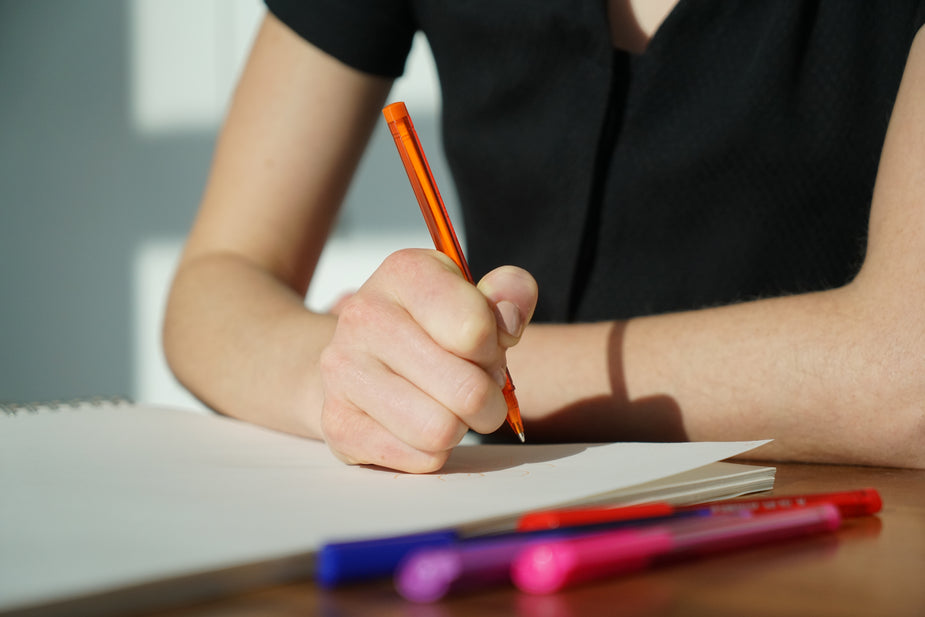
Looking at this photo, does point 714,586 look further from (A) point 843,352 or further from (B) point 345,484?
(A) point 843,352

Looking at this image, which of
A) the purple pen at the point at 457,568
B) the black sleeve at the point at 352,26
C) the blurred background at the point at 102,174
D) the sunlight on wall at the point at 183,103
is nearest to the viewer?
the purple pen at the point at 457,568

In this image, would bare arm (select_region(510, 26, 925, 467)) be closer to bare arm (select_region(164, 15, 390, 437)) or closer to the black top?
the black top

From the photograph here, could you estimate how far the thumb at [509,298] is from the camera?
398 millimetres

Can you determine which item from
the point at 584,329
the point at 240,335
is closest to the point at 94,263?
the point at 240,335

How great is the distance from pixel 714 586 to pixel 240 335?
0.48 meters

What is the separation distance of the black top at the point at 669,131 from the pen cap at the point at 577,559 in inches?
21.8

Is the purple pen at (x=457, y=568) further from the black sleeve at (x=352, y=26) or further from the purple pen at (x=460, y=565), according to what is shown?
the black sleeve at (x=352, y=26)

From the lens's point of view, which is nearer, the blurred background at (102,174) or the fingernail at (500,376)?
the fingernail at (500,376)

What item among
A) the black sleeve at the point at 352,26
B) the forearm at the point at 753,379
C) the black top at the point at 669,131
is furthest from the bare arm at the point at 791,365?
the black sleeve at the point at 352,26

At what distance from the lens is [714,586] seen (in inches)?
10.0

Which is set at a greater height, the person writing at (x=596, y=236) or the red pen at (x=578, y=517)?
the person writing at (x=596, y=236)

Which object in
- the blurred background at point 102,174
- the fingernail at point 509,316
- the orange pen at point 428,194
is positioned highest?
the blurred background at point 102,174

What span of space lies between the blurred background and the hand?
1896 mm

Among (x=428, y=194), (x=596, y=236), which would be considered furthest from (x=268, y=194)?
(x=428, y=194)
